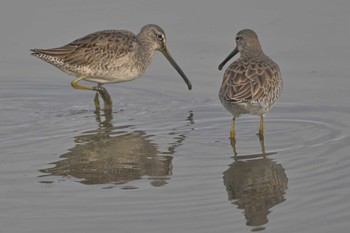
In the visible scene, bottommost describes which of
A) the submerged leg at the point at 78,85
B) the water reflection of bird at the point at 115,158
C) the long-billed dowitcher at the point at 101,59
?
the water reflection of bird at the point at 115,158

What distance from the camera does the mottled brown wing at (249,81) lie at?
7.56m

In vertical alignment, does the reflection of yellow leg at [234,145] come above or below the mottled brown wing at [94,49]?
below

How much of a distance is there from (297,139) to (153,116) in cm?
155

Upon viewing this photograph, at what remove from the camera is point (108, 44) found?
30.5ft

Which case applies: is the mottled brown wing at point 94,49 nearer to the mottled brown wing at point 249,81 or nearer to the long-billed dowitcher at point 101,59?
the long-billed dowitcher at point 101,59

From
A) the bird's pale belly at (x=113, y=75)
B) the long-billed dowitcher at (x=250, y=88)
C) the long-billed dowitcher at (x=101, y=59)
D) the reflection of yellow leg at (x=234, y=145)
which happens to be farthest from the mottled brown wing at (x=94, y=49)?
the reflection of yellow leg at (x=234, y=145)

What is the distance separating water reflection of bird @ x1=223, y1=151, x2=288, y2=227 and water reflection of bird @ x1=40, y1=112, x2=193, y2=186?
516 mm

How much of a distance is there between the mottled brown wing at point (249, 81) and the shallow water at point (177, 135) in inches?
15.6

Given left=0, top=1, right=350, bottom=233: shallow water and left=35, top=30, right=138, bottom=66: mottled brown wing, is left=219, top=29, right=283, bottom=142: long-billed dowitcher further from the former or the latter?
left=35, top=30, right=138, bottom=66: mottled brown wing

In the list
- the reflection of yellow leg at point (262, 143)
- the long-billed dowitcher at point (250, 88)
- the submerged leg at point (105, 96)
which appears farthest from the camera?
the submerged leg at point (105, 96)

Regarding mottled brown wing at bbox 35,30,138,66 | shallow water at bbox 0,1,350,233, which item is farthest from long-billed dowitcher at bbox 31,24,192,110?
shallow water at bbox 0,1,350,233

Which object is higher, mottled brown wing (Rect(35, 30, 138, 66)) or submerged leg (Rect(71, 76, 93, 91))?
mottled brown wing (Rect(35, 30, 138, 66))

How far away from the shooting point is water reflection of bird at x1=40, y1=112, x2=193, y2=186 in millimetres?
6746

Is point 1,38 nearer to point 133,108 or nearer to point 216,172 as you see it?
point 133,108
